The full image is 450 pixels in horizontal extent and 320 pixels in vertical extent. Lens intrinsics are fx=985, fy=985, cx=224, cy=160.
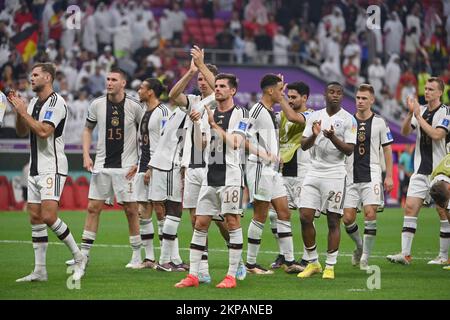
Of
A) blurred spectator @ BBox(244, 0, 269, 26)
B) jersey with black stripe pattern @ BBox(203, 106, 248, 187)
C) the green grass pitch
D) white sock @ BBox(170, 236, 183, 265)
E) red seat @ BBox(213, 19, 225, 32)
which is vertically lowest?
the green grass pitch

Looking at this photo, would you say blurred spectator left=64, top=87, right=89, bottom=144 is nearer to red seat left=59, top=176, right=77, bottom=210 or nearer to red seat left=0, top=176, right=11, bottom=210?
red seat left=59, top=176, right=77, bottom=210

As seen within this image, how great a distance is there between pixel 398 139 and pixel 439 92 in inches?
689

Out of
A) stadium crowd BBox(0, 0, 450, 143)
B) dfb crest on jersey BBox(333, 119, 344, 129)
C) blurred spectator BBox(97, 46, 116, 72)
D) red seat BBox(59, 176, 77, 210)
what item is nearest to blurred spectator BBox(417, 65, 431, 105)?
stadium crowd BBox(0, 0, 450, 143)

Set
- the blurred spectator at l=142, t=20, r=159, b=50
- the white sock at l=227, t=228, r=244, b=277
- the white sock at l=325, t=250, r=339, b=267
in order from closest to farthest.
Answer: the white sock at l=227, t=228, r=244, b=277 → the white sock at l=325, t=250, r=339, b=267 → the blurred spectator at l=142, t=20, r=159, b=50

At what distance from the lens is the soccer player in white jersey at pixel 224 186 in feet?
39.5

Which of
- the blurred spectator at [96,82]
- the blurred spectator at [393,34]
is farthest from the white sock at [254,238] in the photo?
the blurred spectator at [393,34]

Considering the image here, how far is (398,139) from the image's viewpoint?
32.5 metres

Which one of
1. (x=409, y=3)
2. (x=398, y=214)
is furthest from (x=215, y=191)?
(x=409, y=3)

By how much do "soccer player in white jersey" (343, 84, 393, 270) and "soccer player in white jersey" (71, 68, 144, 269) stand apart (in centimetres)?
327

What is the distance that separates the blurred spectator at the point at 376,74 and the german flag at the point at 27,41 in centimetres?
1190

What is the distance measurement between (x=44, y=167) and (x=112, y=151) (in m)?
1.51

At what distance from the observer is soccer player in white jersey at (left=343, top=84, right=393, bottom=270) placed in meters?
14.6
